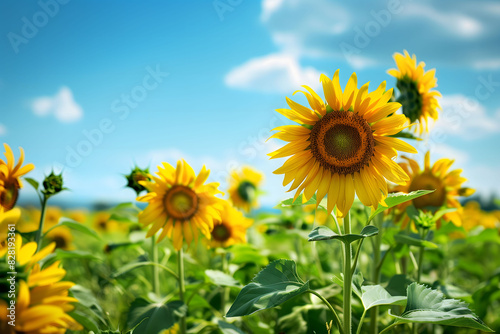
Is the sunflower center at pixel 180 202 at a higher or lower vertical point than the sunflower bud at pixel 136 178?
lower

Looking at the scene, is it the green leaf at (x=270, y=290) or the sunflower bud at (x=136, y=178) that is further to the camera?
the sunflower bud at (x=136, y=178)

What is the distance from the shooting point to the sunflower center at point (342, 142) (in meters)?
1.42

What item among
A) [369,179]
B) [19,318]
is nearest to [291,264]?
[369,179]

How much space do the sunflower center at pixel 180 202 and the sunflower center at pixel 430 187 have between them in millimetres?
1173

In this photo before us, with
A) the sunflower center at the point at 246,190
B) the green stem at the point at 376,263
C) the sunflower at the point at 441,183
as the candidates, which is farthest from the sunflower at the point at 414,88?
the sunflower center at the point at 246,190

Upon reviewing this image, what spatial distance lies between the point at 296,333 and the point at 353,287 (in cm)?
50

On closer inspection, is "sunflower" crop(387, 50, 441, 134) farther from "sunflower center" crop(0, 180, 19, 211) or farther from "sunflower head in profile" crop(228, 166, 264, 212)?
"sunflower head in profile" crop(228, 166, 264, 212)

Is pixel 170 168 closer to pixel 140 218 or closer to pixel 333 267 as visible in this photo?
pixel 140 218

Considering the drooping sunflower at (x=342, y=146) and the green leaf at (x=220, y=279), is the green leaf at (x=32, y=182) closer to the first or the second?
the green leaf at (x=220, y=279)

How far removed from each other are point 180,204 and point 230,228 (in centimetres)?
53

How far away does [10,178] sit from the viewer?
1.69 meters

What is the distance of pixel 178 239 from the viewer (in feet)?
6.66

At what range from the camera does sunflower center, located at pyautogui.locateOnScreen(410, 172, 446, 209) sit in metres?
2.25

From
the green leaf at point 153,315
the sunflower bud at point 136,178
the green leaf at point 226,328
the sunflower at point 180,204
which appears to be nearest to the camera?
the green leaf at point 226,328
